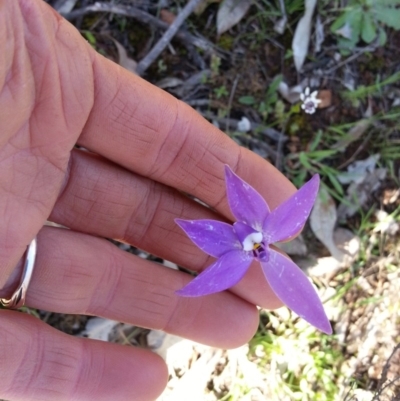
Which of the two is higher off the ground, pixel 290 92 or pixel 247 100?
pixel 290 92

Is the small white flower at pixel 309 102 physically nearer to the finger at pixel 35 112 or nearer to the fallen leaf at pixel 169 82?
the fallen leaf at pixel 169 82

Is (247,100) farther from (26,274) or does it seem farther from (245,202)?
(26,274)

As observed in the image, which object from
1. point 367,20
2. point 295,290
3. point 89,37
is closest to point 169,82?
point 89,37

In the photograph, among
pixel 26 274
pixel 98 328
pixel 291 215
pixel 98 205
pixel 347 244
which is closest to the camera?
pixel 291 215

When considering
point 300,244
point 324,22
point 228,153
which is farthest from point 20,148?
point 324,22

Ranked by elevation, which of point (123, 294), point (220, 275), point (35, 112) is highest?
point (35, 112)
